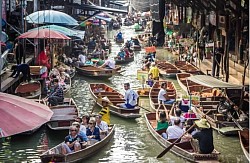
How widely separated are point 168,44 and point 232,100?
22.5 meters

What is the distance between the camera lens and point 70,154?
13594 millimetres

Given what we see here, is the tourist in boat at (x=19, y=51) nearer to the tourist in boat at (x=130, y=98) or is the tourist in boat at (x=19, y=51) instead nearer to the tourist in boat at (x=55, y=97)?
the tourist in boat at (x=55, y=97)

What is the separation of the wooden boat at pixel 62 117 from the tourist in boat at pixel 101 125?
1.30m

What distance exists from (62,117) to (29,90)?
15.6 feet

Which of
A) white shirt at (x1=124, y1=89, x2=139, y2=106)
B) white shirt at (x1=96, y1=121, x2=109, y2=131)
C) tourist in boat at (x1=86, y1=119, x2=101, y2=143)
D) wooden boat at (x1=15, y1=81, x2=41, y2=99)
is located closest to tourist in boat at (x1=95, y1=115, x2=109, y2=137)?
white shirt at (x1=96, y1=121, x2=109, y2=131)

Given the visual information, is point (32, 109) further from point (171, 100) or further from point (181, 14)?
point (181, 14)

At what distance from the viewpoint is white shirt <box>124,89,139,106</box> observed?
1895 cm

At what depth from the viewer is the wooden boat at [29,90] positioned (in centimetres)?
2078

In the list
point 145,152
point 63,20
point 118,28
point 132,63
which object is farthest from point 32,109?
point 118,28

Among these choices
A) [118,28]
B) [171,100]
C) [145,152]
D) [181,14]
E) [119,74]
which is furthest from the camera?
[118,28]

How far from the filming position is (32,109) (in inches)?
373

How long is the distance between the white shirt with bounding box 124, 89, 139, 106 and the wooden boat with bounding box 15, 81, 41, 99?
12.3 feet

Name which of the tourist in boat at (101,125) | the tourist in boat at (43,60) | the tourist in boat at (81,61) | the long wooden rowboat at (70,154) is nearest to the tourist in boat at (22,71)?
the tourist in boat at (43,60)

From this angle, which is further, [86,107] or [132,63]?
[132,63]
